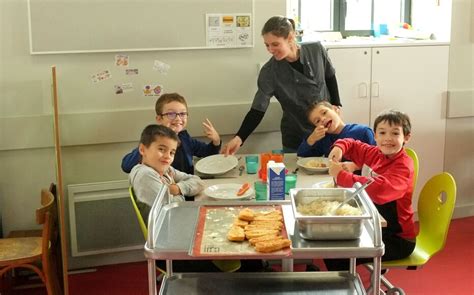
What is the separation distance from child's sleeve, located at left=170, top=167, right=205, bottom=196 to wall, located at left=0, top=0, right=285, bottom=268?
97cm

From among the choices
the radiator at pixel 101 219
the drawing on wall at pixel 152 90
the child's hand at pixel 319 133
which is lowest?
the radiator at pixel 101 219

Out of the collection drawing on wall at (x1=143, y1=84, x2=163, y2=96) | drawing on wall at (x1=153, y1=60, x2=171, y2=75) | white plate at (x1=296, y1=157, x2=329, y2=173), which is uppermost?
drawing on wall at (x1=153, y1=60, x2=171, y2=75)

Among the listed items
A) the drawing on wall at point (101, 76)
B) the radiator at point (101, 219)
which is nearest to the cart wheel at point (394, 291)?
the radiator at point (101, 219)

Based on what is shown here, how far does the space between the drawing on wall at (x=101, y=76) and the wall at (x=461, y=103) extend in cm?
244

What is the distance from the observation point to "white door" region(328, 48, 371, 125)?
13.2 feet

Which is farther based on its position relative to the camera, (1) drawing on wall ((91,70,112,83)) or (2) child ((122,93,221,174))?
(1) drawing on wall ((91,70,112,83))

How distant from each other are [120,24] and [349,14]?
1.97 meters

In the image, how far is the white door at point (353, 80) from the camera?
4.03 meters

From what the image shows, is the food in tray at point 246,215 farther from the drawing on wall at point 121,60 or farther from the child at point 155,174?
the drawing on wall at point 121,60

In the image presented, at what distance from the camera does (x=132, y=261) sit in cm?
396

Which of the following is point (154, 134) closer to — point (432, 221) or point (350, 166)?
point (350, 166)

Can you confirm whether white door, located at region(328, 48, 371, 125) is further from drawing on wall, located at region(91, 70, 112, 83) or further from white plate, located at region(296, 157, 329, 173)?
drawing on wall, located at region(91, 70, 112, 83)

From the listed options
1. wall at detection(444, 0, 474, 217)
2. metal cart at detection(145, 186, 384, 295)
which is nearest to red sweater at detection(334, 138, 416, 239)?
metal cart at detection(145, 186, 384, 295)

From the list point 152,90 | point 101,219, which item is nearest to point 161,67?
point 152,90
